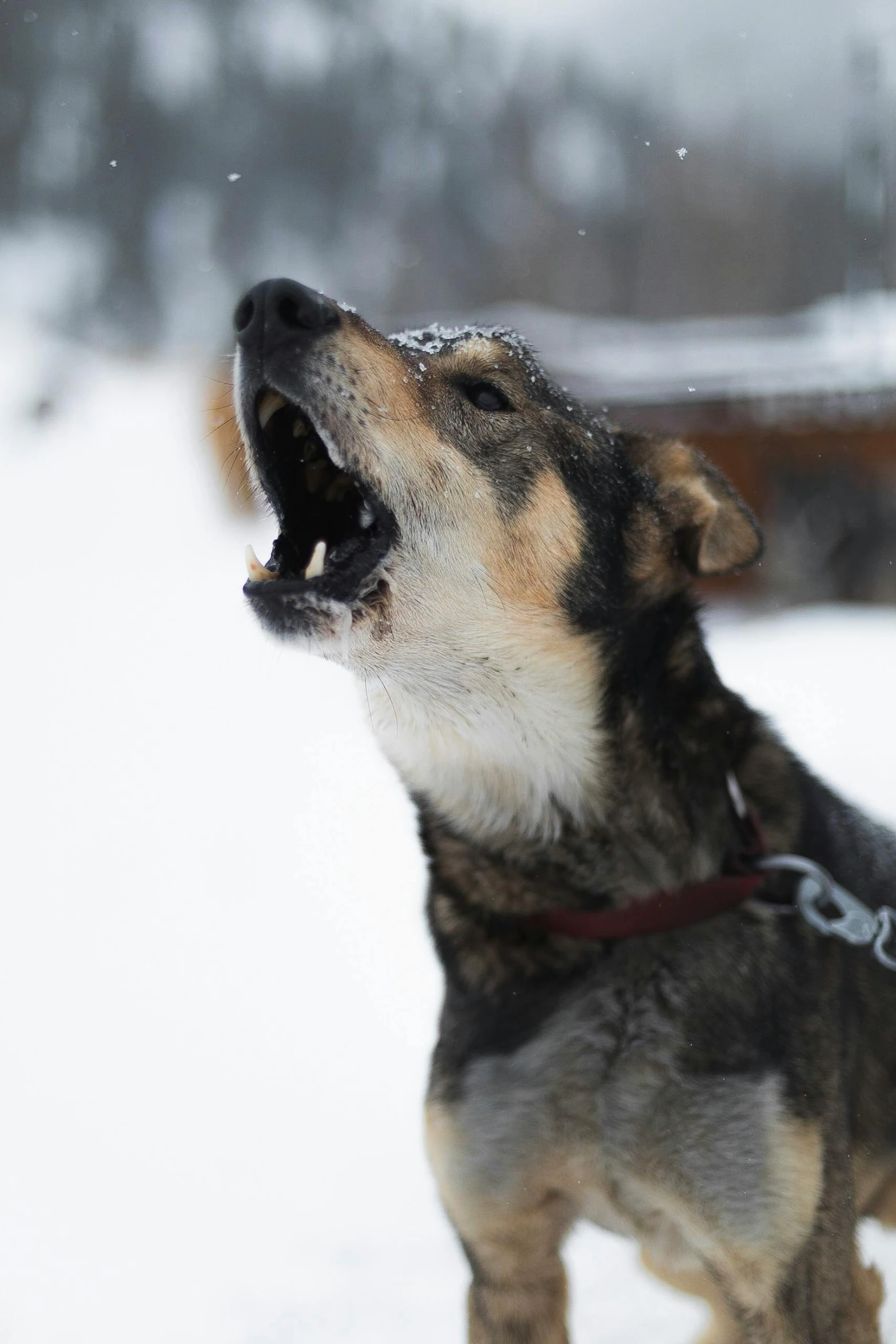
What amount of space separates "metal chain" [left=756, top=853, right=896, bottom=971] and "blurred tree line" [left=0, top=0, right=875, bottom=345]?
44.1 ft

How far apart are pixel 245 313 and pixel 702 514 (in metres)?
0.99

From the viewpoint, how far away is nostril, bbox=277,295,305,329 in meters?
1.92

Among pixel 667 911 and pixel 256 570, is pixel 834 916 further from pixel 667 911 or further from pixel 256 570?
pixel 256 570

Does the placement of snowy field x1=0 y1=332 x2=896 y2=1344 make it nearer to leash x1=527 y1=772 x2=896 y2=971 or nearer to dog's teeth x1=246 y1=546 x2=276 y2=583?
dog's teeth x1=246 y1=546 x2=276 y2=583

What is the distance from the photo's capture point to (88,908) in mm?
4953

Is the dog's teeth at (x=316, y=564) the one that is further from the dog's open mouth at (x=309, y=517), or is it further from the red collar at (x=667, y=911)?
the red collar at (x=667, y=911)

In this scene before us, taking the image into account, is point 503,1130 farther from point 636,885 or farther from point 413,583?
point 413,583

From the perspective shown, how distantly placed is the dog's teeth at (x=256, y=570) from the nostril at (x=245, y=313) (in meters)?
0.37

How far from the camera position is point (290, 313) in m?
1.92

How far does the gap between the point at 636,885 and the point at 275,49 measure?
1787 centimetres

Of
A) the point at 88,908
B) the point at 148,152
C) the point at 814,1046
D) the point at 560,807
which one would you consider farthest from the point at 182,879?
the point at 148,152

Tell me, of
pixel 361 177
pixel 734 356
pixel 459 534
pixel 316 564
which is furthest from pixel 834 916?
pixel 361 177

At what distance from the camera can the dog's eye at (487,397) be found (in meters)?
2.23

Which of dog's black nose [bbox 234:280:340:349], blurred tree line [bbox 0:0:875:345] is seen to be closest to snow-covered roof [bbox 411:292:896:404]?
blurred tree line [bbox 0:0:875:345]
